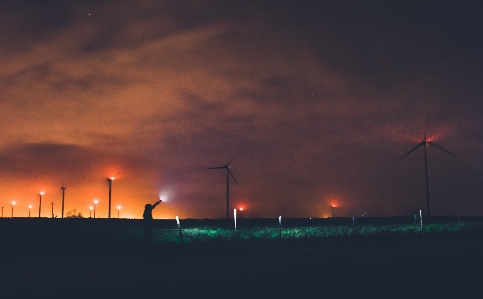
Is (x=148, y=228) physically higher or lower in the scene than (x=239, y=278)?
higher

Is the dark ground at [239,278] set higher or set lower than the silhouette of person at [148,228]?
lower

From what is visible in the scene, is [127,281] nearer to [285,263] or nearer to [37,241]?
[285,263]

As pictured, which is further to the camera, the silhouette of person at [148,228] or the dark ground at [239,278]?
the silhouette of person at [148,228]

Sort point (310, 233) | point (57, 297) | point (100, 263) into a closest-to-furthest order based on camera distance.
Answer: point (57, 297)
point (100, 263)
point (310, 233)

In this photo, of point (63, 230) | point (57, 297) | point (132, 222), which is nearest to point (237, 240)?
point (63, 230)

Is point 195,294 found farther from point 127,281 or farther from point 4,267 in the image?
point 4,267

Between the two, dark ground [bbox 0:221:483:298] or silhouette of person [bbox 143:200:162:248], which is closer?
dark ground [bbox 0:221:483:298]

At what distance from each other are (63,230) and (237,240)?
15154 millimetres

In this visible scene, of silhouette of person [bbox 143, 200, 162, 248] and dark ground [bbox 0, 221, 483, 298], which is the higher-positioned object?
silhouette of person [bbox 143, 200, 162, 248]

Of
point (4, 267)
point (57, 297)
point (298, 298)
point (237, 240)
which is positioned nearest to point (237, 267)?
point (298, 298)

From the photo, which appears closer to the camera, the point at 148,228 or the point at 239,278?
the point at 239,278

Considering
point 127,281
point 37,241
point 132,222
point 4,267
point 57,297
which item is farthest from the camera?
point 132,222

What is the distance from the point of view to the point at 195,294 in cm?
1323

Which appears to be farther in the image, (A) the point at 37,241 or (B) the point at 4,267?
(A) the point at 37,241
